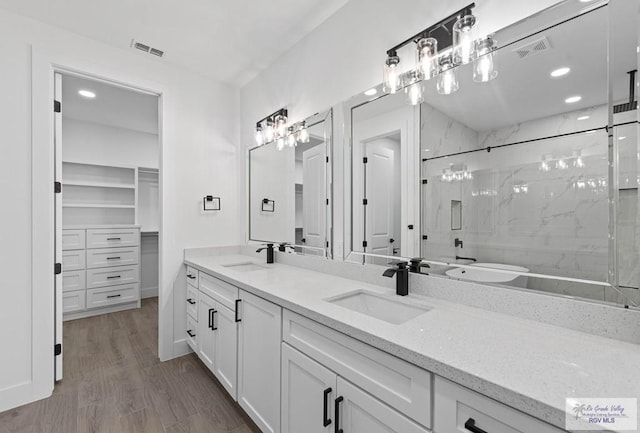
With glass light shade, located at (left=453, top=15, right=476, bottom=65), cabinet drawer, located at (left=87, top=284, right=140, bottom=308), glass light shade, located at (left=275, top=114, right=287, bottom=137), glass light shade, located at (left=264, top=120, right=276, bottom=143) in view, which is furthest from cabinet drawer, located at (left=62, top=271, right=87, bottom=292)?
glass light shade, located at (left=453, top=15, right=476, bottom=65)

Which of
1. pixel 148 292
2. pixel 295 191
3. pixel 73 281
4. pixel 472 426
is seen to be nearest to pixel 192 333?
pixel 295 191

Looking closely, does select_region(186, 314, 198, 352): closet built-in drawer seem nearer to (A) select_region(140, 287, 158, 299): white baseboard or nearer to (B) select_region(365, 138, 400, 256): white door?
(B) select_region(365, 138, 400, 256): white door

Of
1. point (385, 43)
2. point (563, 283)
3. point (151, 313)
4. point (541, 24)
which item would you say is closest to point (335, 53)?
point (385, 43)

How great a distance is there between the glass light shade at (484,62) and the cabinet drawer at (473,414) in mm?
1213

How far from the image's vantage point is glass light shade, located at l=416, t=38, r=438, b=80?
1.41 meters

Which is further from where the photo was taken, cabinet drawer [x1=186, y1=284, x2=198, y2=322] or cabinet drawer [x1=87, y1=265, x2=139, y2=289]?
cabinet drawer [x1=87, y1=265, x2=139, y2=289]

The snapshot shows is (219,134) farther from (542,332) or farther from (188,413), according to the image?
(542,332)

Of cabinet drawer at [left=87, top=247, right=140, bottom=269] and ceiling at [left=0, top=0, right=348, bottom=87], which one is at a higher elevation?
ceiling at [left=0, top=0, right=348, bottom=87]

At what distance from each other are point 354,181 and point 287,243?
35.5 inches

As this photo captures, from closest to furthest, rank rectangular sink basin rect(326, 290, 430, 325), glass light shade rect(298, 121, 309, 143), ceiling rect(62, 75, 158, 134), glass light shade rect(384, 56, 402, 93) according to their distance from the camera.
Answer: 1. rectangular sink basin rect(326, 290, 430, 325)
2. glass light shade rect(384, 56, 402, 93)
3. glass light shade rect(298, 121, 309, 143)
4. ceiling rect(62, 75, 158, 134)

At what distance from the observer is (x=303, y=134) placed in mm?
2256

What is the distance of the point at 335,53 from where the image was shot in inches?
77.7

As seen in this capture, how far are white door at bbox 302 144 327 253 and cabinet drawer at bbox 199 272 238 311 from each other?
2.16ft

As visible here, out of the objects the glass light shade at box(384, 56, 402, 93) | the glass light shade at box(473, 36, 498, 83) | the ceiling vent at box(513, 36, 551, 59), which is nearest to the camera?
the ceiling vent at box(513, 36, 551, 59)
